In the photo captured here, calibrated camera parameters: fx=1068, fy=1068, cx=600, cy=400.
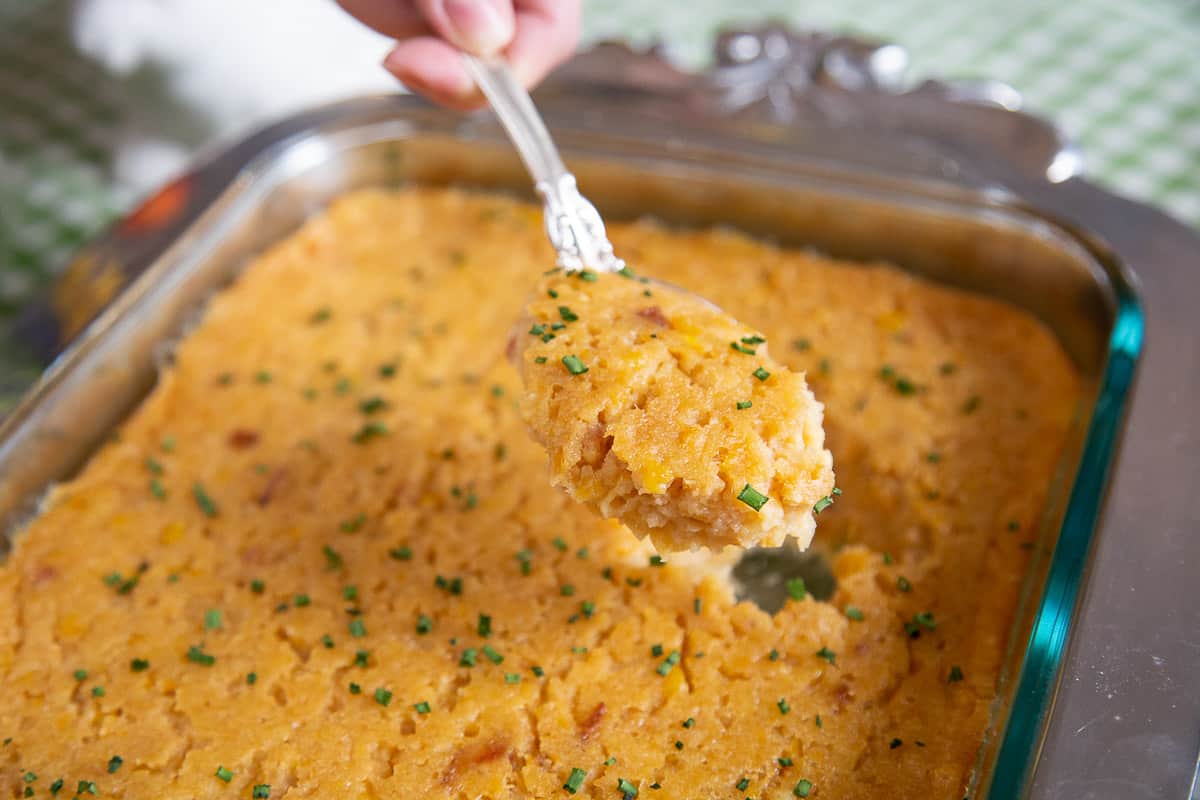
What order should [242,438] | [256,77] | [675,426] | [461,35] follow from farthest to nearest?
[256,77]
[242,438]
[461,35]
[675,426]

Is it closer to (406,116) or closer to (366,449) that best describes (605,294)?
(366,449)

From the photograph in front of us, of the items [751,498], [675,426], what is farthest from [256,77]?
[751,498]

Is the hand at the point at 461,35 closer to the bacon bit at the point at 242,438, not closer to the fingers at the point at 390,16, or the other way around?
the fingers at the point at 390,16

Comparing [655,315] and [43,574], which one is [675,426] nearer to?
[655,315]

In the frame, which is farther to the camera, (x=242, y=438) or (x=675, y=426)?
(x=242, y=438)

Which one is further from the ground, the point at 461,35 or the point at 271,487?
the point at 461,35

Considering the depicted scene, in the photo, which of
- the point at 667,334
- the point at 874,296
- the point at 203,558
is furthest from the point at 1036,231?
the point at 203,558

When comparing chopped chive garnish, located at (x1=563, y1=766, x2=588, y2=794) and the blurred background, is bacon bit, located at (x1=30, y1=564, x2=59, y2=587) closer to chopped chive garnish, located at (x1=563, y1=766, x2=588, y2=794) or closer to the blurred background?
chopped chive garnish, located at (x1=563, y1=766, x2=588, y2=794)

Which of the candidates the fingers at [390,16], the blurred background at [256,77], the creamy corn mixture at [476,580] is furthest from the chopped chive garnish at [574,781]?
the blurred background at [256,77]

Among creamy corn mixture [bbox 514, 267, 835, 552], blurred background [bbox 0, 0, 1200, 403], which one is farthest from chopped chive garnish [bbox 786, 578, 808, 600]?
blurred background [bbox 0, 0, 1200, 403]
